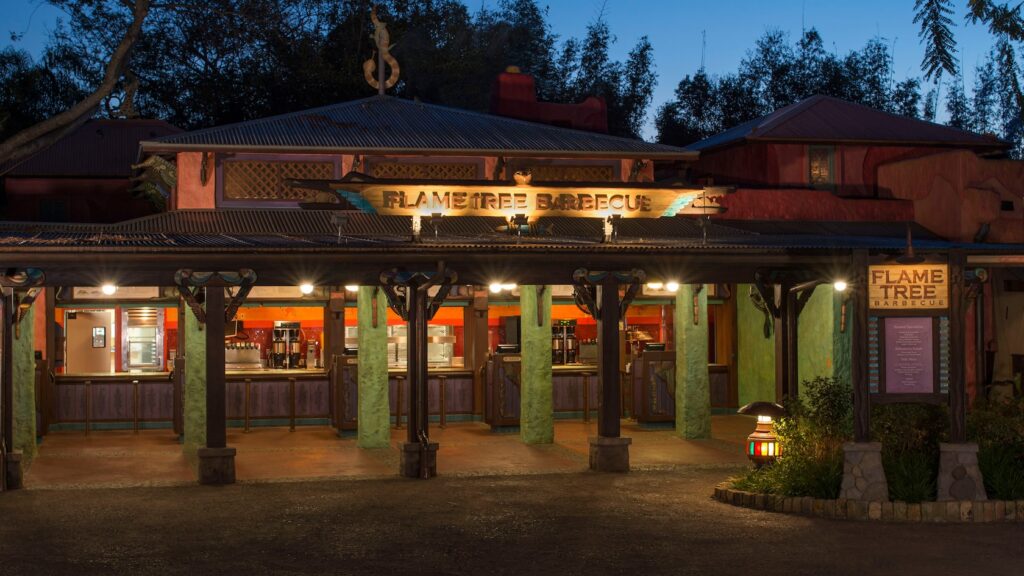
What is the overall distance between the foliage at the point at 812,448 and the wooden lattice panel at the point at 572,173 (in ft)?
21.7

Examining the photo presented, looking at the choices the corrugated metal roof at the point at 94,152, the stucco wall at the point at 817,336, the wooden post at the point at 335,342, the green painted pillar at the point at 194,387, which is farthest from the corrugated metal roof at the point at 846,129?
the corrugated metal roof at the point at 94,152

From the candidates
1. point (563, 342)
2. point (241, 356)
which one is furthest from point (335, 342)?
point (563, 342)

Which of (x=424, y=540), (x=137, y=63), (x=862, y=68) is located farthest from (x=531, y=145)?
(x=862, y=68)

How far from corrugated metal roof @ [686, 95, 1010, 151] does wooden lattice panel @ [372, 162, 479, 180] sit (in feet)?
21.9

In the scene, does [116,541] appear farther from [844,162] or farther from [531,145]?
[844,162]

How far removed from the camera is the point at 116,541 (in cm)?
1286

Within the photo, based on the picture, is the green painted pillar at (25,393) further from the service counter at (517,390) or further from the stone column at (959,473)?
the stone column at (959,473)

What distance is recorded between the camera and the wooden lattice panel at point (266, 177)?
20.9 metres

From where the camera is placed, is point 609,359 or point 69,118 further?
point 69,118

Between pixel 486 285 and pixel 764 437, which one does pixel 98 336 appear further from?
pixel 764 437

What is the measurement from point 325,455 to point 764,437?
6742mm

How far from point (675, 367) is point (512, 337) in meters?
3.12

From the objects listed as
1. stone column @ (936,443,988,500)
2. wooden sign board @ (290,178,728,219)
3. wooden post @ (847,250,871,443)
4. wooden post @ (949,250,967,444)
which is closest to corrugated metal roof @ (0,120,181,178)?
wooden sign board @ (290,178,728,219)

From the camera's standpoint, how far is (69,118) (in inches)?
915
